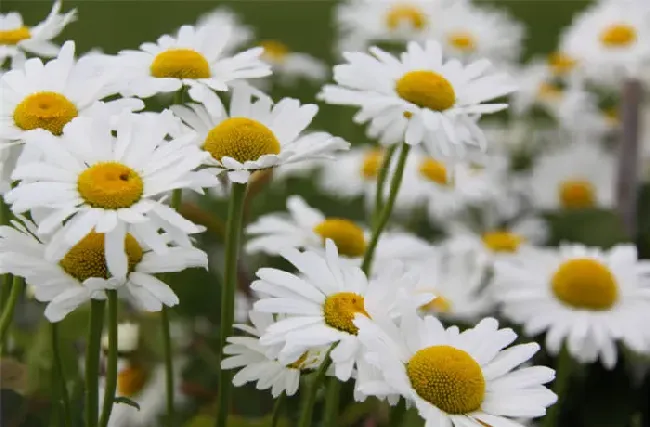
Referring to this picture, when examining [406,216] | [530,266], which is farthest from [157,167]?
[406,216]

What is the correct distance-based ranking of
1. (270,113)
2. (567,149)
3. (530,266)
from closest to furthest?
(270,113), (530,266), (567,149)

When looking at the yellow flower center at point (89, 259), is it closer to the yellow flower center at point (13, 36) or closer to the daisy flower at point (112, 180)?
the daisy flower at point (112, 180)

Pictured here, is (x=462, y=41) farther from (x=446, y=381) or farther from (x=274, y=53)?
(x=446, y=381)

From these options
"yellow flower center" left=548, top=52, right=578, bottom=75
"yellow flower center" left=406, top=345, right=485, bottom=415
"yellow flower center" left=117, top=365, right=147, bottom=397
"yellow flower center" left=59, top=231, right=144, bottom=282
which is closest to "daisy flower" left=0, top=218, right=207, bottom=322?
"yellow flower center" left=59, top=231, right=144, bottom=282

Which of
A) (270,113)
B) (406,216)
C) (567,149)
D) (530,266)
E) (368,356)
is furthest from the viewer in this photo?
(567,149)

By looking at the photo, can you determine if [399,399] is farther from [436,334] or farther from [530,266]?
[530,266]

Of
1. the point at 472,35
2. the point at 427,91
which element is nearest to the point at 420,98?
the point at 427,91
